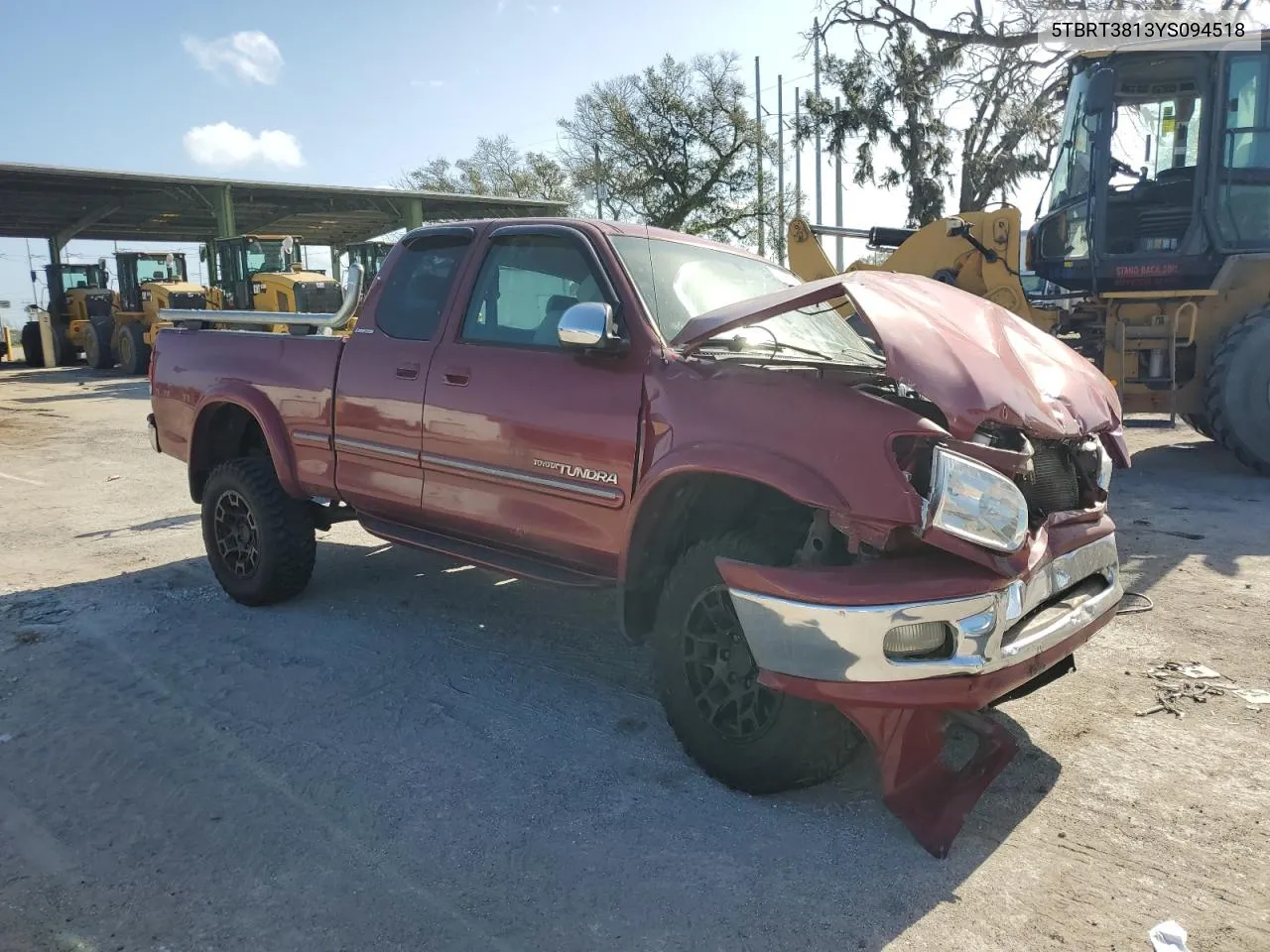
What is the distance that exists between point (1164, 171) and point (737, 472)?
8.19 meters

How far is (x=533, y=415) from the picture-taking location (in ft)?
12.4

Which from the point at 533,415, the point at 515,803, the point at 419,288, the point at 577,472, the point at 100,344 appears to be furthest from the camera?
the point at 100,344

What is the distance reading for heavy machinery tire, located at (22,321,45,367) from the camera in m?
30.2

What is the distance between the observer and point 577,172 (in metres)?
34.8

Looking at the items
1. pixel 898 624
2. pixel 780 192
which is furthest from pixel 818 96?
pixel 898 624

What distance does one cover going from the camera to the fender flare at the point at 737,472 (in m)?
2.81

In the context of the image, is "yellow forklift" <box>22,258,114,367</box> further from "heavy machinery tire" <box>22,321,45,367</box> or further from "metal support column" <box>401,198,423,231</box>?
"metal support column" <box>401,198,423,231</box>

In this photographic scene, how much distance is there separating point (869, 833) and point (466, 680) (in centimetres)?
196

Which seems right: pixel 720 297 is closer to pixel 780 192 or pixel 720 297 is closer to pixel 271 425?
pixel 271 425

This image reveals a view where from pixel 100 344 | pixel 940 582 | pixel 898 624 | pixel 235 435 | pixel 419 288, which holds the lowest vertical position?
pixel 898 624

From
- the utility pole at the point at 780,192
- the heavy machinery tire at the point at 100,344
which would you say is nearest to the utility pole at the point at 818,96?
the utility pole at the point at 780,192

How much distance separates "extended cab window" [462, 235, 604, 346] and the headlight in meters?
1.71

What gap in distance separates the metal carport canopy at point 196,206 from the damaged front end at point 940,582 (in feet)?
96.0

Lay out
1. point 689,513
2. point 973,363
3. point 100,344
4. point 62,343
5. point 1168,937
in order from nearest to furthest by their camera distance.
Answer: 1. point 1168,937
2. point 973,363
3. point 689,513
4. point 100,344
5. point 62,343
